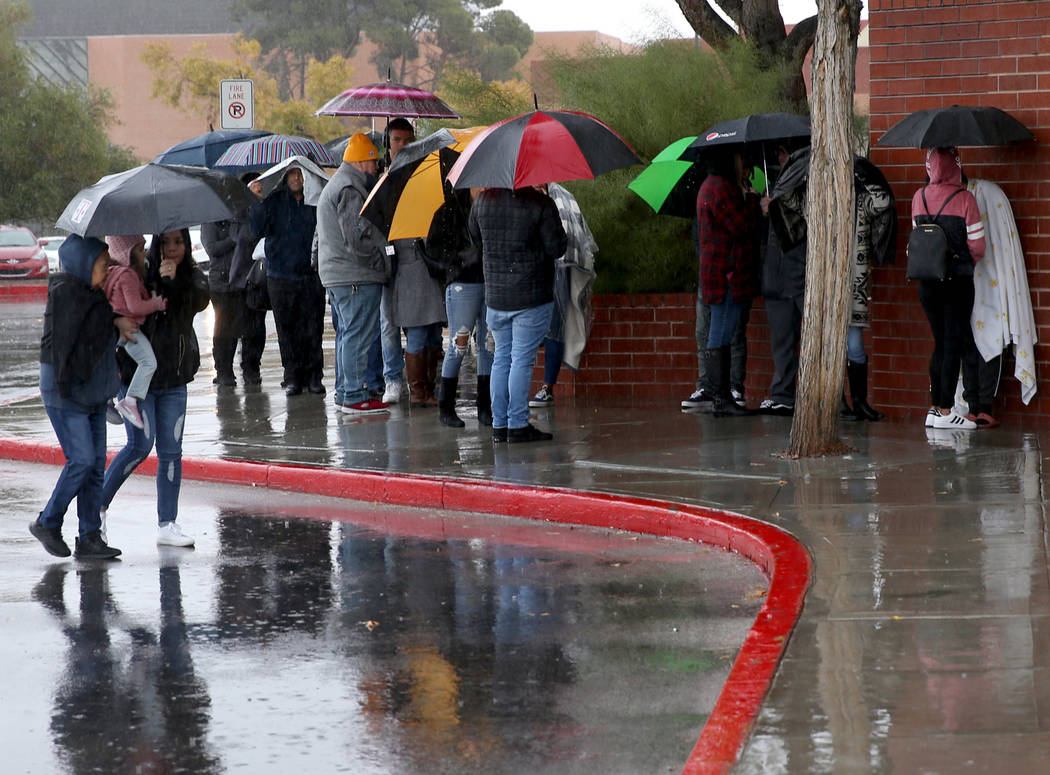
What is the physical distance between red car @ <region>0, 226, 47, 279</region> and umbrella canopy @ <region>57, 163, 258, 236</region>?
33.7m

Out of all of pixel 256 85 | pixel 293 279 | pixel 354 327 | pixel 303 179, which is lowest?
pixel 354 327

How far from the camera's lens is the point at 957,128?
1004 centimetres

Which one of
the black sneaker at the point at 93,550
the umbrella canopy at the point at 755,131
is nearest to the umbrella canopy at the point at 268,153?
the umbrella canopy at the point at 755,131

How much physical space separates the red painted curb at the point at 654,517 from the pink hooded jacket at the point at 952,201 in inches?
128

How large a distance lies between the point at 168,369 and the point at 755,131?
16.7 feet

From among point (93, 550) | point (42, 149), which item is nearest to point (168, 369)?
point (93, 550)

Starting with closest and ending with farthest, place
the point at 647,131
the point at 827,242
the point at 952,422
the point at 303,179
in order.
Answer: the point at 827,242, the point at 952,422, the point at 647,131, the point at 303,179

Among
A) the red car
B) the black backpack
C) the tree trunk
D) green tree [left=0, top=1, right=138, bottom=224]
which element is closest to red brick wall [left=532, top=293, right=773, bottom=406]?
the black backpack

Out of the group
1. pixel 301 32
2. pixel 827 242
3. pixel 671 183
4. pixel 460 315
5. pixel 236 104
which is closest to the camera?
pixel 827 242

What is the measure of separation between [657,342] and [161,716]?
26.0ft

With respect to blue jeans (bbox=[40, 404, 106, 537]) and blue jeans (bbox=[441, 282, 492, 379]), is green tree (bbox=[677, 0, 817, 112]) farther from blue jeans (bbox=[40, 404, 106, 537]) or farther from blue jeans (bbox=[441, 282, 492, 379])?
blue jeans (bbox=[40, 404, 106, 537])

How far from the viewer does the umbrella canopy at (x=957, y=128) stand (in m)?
10.0

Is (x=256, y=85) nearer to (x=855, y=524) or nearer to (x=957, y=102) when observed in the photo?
(x=957, y=102)

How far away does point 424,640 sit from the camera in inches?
245
